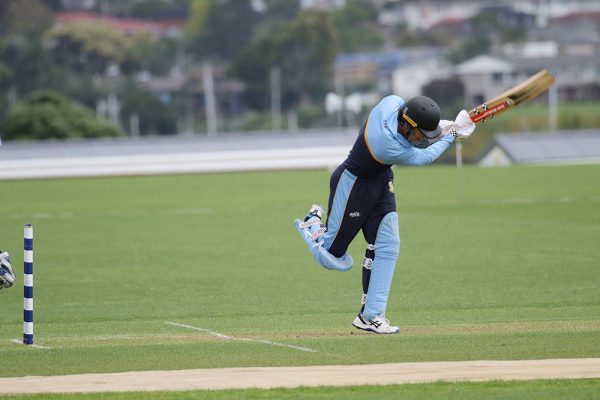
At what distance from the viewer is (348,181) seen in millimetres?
13141

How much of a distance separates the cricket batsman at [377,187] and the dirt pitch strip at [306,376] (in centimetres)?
204

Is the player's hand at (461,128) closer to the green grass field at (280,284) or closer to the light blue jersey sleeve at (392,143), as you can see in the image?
the light blue jersey sleeve at (392,143)

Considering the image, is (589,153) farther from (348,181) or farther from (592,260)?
(348,181)

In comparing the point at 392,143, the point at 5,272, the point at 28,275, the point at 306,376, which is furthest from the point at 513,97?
the point at 5,272

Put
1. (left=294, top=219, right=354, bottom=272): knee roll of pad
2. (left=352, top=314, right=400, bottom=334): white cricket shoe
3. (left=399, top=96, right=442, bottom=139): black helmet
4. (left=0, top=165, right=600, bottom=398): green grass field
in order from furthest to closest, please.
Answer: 1. (left=352, top=314, right=400, bottom=334): white cricket shoe
2. (left=294, top=219, right=354, bottom=272): knee roll of pad
3. (left=0, top=165, right=600, bottom=398): green grass field
4. (left=399, top=96, right=442, bottom=139): black helmet

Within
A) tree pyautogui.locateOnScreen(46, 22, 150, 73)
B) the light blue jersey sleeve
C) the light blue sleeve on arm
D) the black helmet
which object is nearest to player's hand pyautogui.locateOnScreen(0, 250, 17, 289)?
the light blue jersey sleeve

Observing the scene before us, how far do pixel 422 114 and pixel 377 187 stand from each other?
1085 millimetres

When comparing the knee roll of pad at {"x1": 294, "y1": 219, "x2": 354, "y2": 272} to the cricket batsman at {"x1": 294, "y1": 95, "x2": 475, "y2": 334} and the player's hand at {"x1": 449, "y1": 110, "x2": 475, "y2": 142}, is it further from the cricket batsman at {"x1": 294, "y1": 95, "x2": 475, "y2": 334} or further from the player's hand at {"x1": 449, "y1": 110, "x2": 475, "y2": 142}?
the player's hand at {"x1": 449, "y1": 110, "x2": 475, "y2": 142}

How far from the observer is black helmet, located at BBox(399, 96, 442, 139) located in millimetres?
12523

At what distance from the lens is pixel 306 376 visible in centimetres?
1116

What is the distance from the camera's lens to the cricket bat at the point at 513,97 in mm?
13328

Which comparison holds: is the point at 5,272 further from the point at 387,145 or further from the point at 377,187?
the point at 387,145

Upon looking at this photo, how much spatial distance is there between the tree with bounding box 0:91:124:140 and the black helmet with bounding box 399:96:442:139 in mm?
61106

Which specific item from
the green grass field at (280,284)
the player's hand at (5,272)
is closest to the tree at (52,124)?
the green grass field at (280,284)
